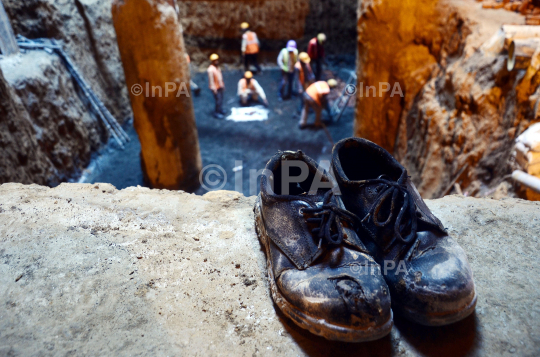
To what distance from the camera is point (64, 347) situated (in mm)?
1006

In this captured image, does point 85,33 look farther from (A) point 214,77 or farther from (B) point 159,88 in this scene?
(B) point 159,88

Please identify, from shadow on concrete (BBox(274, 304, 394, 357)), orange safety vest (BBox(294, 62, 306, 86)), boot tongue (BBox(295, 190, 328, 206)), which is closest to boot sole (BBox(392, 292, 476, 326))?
shadow on concrete (BBox(274, 304, 394, 357))

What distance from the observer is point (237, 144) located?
5863 mm

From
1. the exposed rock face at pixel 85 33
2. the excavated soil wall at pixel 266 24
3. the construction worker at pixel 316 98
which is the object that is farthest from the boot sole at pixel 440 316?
the excavated soil wall at pixel 266 24

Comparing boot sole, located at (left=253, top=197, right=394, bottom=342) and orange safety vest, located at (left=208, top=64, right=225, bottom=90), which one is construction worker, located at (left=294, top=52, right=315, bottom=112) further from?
boot sole, located at (left=253, top=197, right=394, bottom=342)

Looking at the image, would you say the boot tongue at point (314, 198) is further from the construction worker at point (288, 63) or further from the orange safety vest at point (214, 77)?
the construction worker at point (288, 63)

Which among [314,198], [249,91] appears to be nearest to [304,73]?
[249,91]

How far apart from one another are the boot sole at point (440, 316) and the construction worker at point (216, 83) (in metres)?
6.16

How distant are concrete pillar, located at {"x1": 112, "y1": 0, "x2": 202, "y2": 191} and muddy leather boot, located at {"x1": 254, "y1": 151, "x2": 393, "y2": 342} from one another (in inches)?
106

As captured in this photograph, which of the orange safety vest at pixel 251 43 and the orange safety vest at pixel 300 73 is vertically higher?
the orange safety vest at pixel 251 43

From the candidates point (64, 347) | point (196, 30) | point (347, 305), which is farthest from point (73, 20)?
point (347, 305)

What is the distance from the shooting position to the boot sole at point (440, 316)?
3.23ft

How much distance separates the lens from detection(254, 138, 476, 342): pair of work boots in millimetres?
975

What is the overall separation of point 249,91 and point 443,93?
15.0ft
